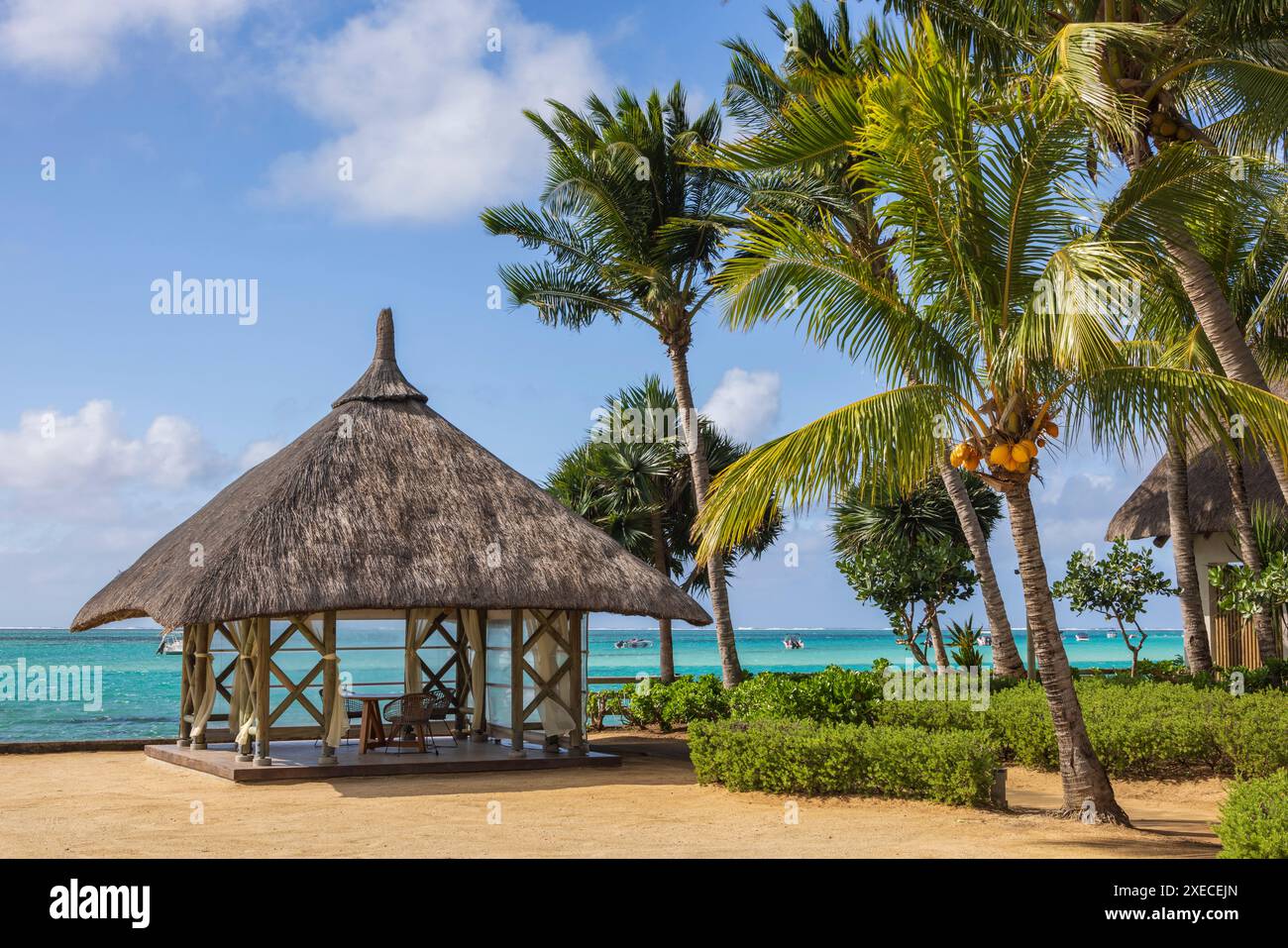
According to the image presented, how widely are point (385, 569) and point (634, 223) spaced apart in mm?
7006

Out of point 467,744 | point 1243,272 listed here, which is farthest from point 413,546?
point 1243,272

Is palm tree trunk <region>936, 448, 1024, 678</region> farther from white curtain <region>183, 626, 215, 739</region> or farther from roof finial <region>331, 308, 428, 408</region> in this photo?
white curtain <region>183, 626, 215, 739</region>

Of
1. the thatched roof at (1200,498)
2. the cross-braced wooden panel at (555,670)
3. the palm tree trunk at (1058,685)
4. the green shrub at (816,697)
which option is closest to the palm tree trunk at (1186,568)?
the thatched roof at (1200,498)

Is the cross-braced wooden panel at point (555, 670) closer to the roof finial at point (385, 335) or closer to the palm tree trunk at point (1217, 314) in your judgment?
the roof finial at point (385, 335)

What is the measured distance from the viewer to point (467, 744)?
15.2m

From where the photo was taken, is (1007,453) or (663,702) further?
(663,702)

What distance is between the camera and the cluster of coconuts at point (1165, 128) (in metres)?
11.6

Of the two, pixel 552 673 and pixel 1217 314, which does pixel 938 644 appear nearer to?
pixel 552 673

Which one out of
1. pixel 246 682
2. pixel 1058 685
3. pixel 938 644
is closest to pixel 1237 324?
pixel 1058 685

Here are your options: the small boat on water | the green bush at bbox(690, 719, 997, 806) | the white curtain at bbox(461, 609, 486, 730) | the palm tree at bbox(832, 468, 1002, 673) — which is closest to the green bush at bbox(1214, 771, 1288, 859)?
the green bush at bbox(690, 719, 997, 806)

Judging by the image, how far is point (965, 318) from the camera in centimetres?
995
